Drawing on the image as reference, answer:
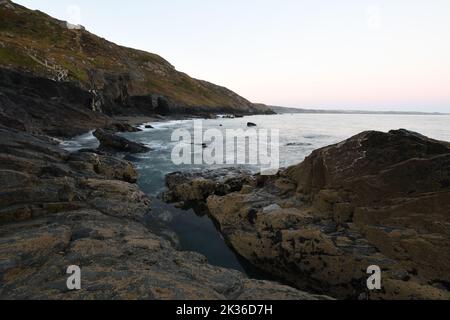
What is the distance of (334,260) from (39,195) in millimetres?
12398

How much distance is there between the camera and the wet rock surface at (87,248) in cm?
802

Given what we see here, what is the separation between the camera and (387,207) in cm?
1210

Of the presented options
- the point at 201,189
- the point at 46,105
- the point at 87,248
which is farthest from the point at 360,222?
the point at 46,105

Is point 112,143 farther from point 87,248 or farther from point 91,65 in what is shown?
point 91,65

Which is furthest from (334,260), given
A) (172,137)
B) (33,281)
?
(172,137)

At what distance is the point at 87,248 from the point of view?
10305 mm

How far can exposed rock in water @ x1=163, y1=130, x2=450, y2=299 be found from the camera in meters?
10.5

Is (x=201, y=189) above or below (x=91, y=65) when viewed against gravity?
below

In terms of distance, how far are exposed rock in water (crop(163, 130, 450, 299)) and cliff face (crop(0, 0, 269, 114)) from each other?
205 ft

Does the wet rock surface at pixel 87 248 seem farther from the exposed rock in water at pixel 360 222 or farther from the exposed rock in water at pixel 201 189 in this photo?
the exposed rock in water at pixel 360 222

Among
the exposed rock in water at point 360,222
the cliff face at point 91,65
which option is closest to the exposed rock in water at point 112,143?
the exposed rock in water at point 360,222

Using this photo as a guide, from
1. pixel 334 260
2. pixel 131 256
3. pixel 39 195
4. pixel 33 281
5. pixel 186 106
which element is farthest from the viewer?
pixel 186 106

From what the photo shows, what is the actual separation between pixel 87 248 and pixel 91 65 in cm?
9622
